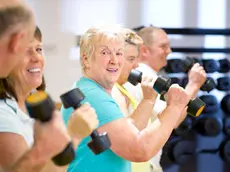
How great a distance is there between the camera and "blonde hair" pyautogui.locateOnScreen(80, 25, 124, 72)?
166 centimetres

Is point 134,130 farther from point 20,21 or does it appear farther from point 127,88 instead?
point 127,88

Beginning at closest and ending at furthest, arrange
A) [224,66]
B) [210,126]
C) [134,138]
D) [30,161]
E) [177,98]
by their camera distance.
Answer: [30,161] < [134,138] < [177,98] < [210,126] < [224,66]

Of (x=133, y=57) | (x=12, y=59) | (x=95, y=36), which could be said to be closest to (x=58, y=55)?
(x=133, y=57)

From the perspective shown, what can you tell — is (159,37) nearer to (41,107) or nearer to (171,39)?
(171,39)

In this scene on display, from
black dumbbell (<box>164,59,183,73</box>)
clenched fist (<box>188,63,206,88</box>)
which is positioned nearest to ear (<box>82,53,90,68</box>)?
clenched fist (<box>188,63,206,88</box>)

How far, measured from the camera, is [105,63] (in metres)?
1.66

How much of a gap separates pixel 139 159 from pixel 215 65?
7.67 feet

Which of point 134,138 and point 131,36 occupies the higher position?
point 131,36

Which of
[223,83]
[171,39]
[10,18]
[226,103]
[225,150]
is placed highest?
[10,18]

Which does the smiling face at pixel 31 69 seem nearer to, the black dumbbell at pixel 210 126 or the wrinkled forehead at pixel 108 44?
the wrinkled forehead at pixel 108 44

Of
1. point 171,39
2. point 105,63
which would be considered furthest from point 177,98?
point 171,39

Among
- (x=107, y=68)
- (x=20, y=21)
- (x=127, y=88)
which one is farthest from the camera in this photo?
(x=127, y=88)

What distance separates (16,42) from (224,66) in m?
3.01

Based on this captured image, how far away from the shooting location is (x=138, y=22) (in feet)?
12.8
